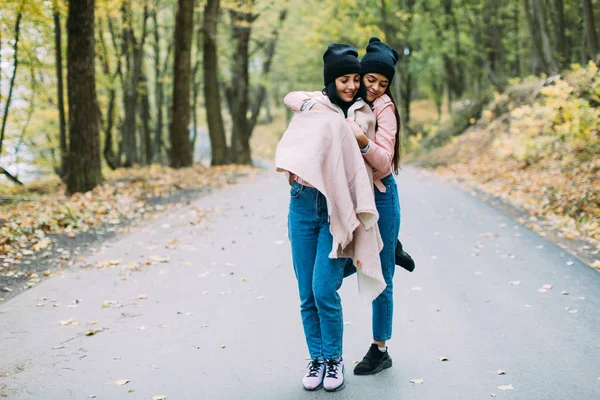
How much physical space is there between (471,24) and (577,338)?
84.4 ft

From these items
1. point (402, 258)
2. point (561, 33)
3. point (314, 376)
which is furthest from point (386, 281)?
point (561, 33)

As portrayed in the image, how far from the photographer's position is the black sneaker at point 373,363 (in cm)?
420

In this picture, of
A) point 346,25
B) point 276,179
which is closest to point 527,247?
point 276,179

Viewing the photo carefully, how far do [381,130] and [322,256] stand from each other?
885 mm

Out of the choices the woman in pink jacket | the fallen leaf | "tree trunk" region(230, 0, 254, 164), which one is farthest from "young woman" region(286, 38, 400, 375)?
"tree trunk" region(230, 0, 254, 164)

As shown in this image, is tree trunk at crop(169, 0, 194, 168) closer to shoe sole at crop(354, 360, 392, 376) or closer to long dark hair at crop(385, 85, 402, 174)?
long dark hair at crop(385, 85, 402, 174)

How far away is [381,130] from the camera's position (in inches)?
150

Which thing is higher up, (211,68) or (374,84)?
(211,68)

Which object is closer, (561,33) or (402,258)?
(402,258)

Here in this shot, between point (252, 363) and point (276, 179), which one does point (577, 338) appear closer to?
point (252, 363)

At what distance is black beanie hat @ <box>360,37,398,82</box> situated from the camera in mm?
3748

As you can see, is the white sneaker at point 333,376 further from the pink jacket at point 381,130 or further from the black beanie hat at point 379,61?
the black beanie hat at point 379,61

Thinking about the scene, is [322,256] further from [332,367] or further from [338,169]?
[332,367]

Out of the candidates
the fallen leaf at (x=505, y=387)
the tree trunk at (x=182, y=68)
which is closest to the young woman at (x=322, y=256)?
the fallen leaf at (x=505, y=387)
